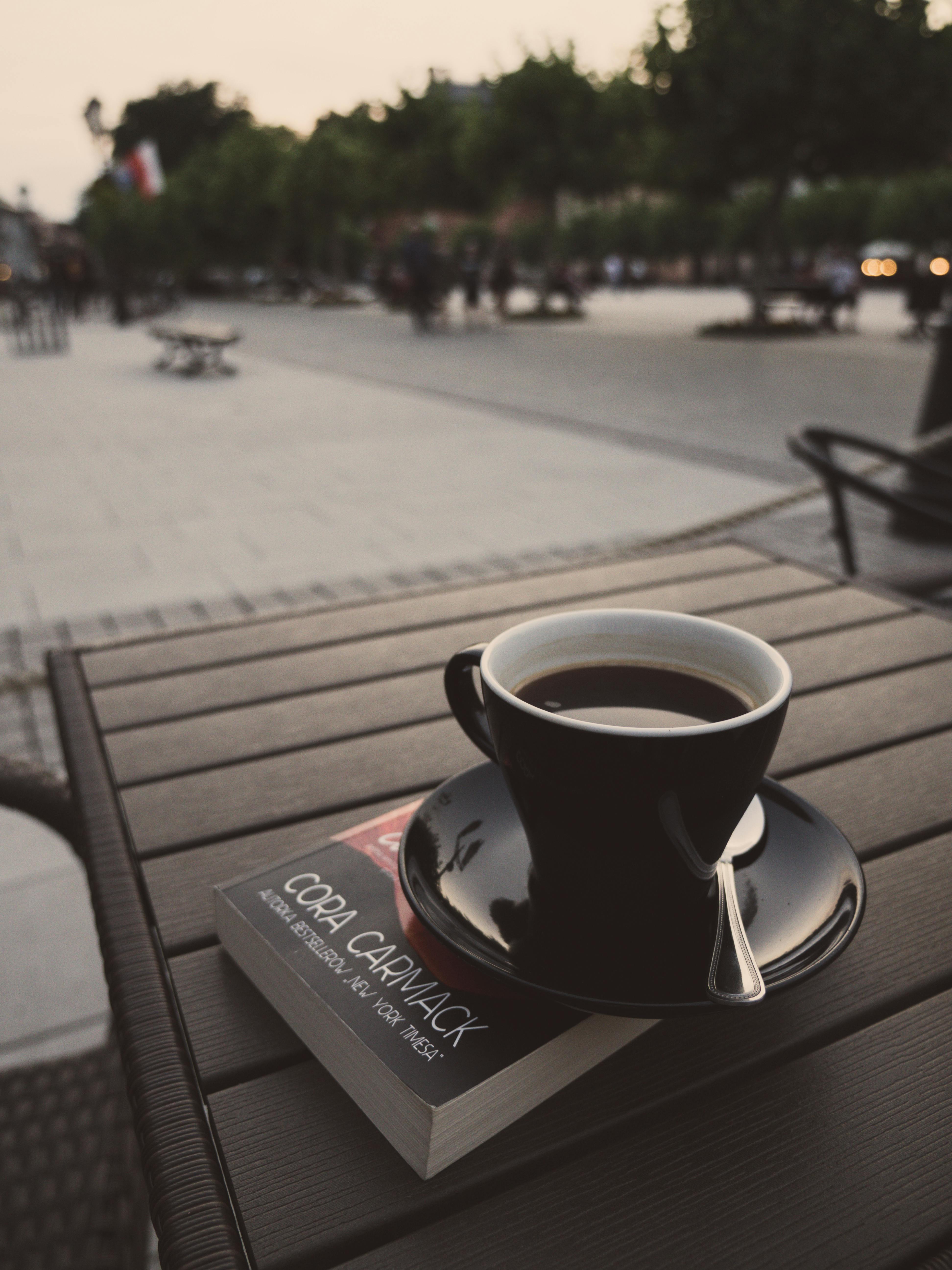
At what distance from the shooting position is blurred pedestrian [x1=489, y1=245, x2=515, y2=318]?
21.0m

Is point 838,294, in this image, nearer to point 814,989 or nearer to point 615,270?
point 814,989

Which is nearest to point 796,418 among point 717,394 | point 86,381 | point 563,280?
point 717,394

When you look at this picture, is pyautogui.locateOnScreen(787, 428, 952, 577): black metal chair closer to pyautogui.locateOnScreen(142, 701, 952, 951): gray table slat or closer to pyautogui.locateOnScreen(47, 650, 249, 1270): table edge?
pyautogui.locateOnScreen(142, 701, 952, 951): gray table slat

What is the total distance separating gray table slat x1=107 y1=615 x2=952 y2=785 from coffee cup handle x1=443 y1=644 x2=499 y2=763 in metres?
0.38

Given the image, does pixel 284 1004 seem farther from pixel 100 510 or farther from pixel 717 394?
pixel 717 394

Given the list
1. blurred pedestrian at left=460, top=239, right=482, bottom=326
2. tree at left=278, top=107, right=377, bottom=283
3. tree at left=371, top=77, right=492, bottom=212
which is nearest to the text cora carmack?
blurred pedestrian at left=460, top=239, right=482, bottom=326

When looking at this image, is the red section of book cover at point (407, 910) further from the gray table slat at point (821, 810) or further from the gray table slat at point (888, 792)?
the gray table slat at point (888, 792)

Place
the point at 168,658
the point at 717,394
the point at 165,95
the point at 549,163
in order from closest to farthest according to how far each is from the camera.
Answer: the point at 168,658 → the point at 717,394 → the point at 549,163 → the point at 165,95

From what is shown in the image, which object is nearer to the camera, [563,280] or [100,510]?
[100,510]

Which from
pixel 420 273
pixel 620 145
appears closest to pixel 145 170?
pixel 420 273

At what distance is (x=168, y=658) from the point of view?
1.42 meters

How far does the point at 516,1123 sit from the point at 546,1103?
0.03 m

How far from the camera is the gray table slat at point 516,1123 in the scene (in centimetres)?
57

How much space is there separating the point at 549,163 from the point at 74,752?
22114mm
